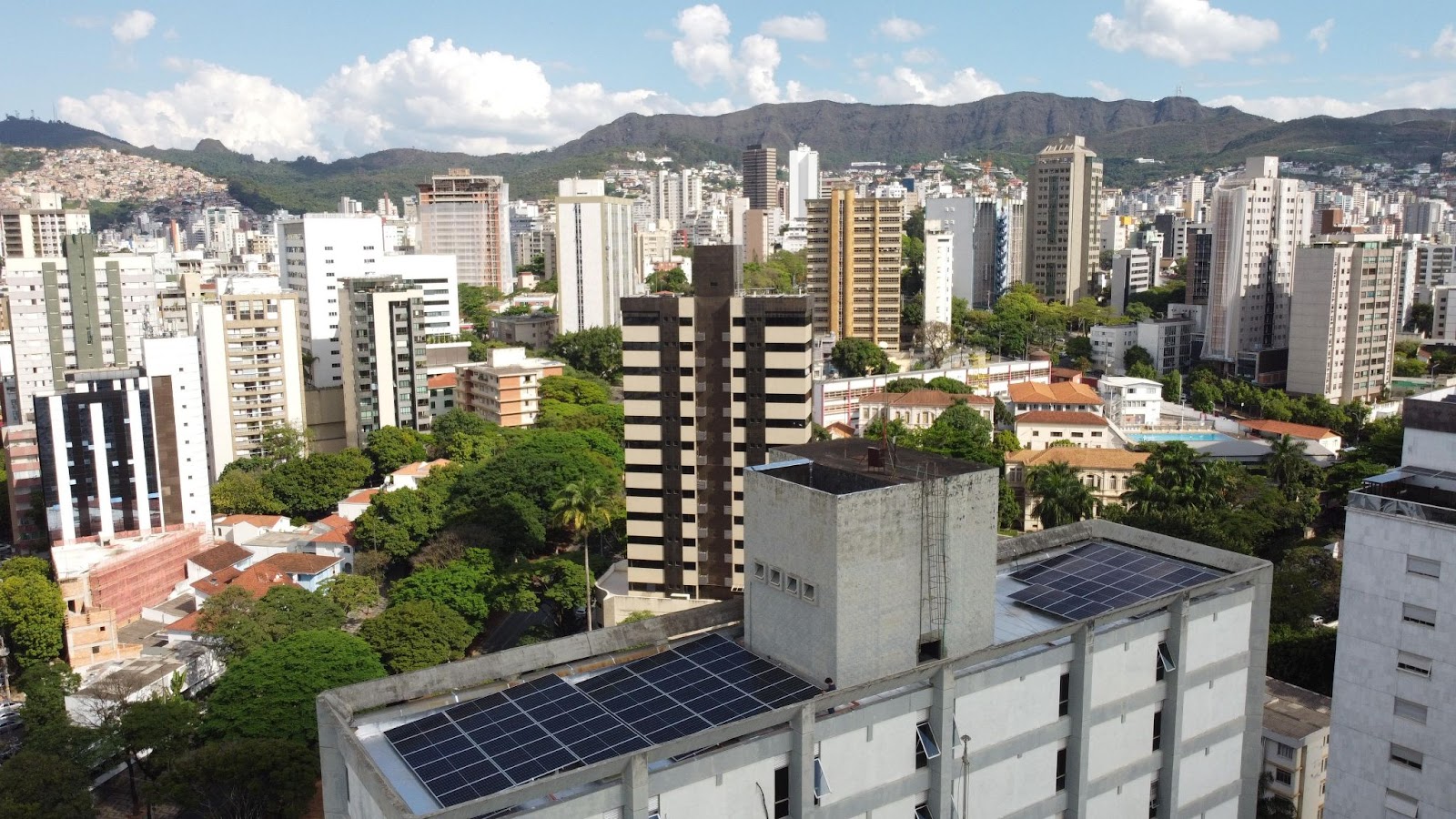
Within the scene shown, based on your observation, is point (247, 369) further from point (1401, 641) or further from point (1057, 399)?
point (1401, 641)

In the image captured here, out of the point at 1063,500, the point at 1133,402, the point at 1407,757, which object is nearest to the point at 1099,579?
the point at 1407,757

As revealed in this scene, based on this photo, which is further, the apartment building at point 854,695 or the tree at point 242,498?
the tree at point 242,498

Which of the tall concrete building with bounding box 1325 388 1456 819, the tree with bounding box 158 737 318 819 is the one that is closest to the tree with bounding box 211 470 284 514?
the tree with bounding box 158 737 318 819

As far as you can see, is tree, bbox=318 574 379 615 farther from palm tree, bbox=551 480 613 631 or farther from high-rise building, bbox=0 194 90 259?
high-rise building, bbox=0 194 90 259

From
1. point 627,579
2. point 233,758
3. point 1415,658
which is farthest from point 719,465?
point 1415,658

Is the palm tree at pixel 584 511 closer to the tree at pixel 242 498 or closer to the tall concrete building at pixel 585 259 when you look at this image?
the tree at pixel 242 498

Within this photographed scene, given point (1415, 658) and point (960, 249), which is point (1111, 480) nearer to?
point (1415, 658)

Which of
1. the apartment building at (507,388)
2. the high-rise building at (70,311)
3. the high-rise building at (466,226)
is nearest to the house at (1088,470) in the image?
the apartment building at (507,388)
